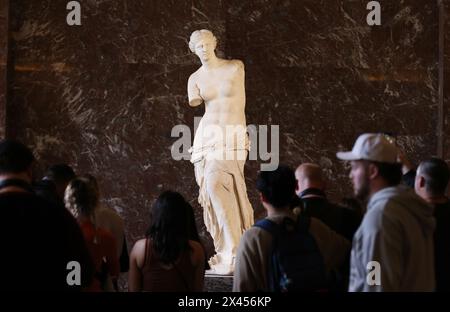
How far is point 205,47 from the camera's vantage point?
28.6 feet

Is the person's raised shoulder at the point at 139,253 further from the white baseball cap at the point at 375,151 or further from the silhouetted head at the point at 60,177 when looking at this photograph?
the white baseball cap at the point at 375,151

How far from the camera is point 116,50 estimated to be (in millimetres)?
10469

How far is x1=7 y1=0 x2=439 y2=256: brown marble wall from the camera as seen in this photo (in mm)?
10445

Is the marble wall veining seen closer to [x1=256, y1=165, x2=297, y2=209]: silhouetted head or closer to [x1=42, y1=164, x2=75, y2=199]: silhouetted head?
[x1=42, y1=164, x2=75, y2=199]: silhouetted head

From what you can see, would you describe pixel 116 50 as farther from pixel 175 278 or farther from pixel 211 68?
pixel 175 278

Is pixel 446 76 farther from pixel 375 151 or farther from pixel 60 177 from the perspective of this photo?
pixel 375 151

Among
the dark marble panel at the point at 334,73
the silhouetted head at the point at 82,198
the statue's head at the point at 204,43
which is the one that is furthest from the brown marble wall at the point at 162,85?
the silhouetted head at the point at 82,198

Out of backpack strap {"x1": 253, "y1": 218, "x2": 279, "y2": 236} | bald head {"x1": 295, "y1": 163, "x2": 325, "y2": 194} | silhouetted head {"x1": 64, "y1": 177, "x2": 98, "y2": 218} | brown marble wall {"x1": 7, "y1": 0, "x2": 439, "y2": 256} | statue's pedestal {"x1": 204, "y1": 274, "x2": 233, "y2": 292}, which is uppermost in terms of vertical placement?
brown marble wall {"x1": 7, "y1": 0, "x2": 439, "y2": 256}

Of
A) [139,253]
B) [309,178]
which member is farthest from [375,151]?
[139,253]

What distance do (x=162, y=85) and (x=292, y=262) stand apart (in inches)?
246

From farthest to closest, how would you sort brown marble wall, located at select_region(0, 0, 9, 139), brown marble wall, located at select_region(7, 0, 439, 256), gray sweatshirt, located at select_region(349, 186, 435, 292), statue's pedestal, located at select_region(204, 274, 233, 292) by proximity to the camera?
brown marble wall, located at select_region(7, 0, 439, 256), brown marble wall, located at select_region(0, 0, 9, 139), statue's pedestal, located at select_region(204, 274, 233, 292), gray sweatshirt, located at select_region(349, 186, 435, 292)

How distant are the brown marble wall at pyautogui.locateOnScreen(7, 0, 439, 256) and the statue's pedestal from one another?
2.18 meters

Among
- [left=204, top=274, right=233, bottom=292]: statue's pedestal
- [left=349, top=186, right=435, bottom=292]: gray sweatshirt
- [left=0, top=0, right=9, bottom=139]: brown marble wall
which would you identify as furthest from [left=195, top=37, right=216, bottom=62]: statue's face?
[left=349, top=186, right=435, bottom=292]: gray sweatshirt
